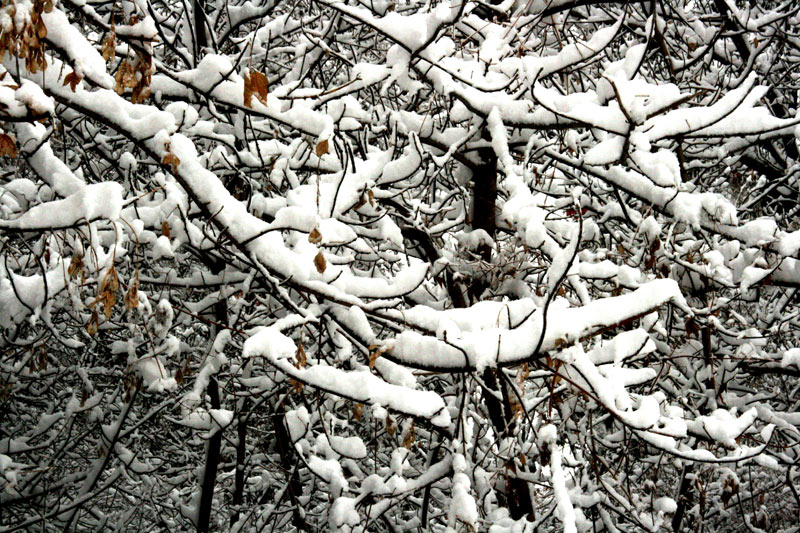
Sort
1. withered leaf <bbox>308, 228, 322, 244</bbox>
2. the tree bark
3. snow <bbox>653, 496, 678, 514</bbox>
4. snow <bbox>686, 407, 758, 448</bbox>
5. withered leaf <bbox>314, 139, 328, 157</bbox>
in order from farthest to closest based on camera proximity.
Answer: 1. the tree bark
2. snow <bbox>653, 496, 678, 514</bbox>
3. snow <bbox>686, 407, 758, 448</bbox>
4. withered leaf <bbox>314, 139, 328, 157</bbox>
5. withered leaf <bbox>308, 228, 322, 244</bbox>

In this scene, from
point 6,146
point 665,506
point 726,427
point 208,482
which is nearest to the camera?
point 6,146

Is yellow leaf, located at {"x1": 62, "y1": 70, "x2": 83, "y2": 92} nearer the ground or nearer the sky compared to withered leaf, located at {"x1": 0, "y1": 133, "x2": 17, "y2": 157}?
nearer the sky

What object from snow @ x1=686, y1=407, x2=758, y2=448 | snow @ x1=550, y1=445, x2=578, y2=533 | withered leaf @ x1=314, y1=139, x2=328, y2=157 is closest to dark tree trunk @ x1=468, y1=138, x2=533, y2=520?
snow @ x1=686, y1=407, x2=758, y2=448

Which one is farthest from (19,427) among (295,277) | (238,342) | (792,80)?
(792,80)

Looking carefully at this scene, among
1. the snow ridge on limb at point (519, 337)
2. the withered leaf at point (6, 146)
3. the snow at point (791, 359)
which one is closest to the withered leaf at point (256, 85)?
the withered leaf at point (6, 146)

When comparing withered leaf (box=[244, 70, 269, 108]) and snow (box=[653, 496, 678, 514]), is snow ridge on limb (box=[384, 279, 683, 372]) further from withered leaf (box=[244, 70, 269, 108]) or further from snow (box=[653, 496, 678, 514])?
snow (box=[653, 496, 678, 514])

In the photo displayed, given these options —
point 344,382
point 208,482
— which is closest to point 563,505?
point 344,382

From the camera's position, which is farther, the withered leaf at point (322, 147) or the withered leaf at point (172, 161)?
the withered leaf at point (322, 147)

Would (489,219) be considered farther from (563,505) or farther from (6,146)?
(6,146)

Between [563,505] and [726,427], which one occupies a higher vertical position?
[726,427]

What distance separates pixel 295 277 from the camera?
1.76 meters

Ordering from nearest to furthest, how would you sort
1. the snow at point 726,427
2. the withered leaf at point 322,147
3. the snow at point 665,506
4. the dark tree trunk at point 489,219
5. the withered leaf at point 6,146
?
the withered leaf at point 6,146 → the withered leaf at point 322,147 → the snow at point 726,427 → the snow at point 665,506 → the dark tree trunk at point 489,219

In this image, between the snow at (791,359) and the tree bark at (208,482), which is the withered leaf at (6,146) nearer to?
the tree bark at (208,482)

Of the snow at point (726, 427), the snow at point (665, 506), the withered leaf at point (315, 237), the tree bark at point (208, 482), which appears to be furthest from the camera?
the tree bark at point (208, 482)
